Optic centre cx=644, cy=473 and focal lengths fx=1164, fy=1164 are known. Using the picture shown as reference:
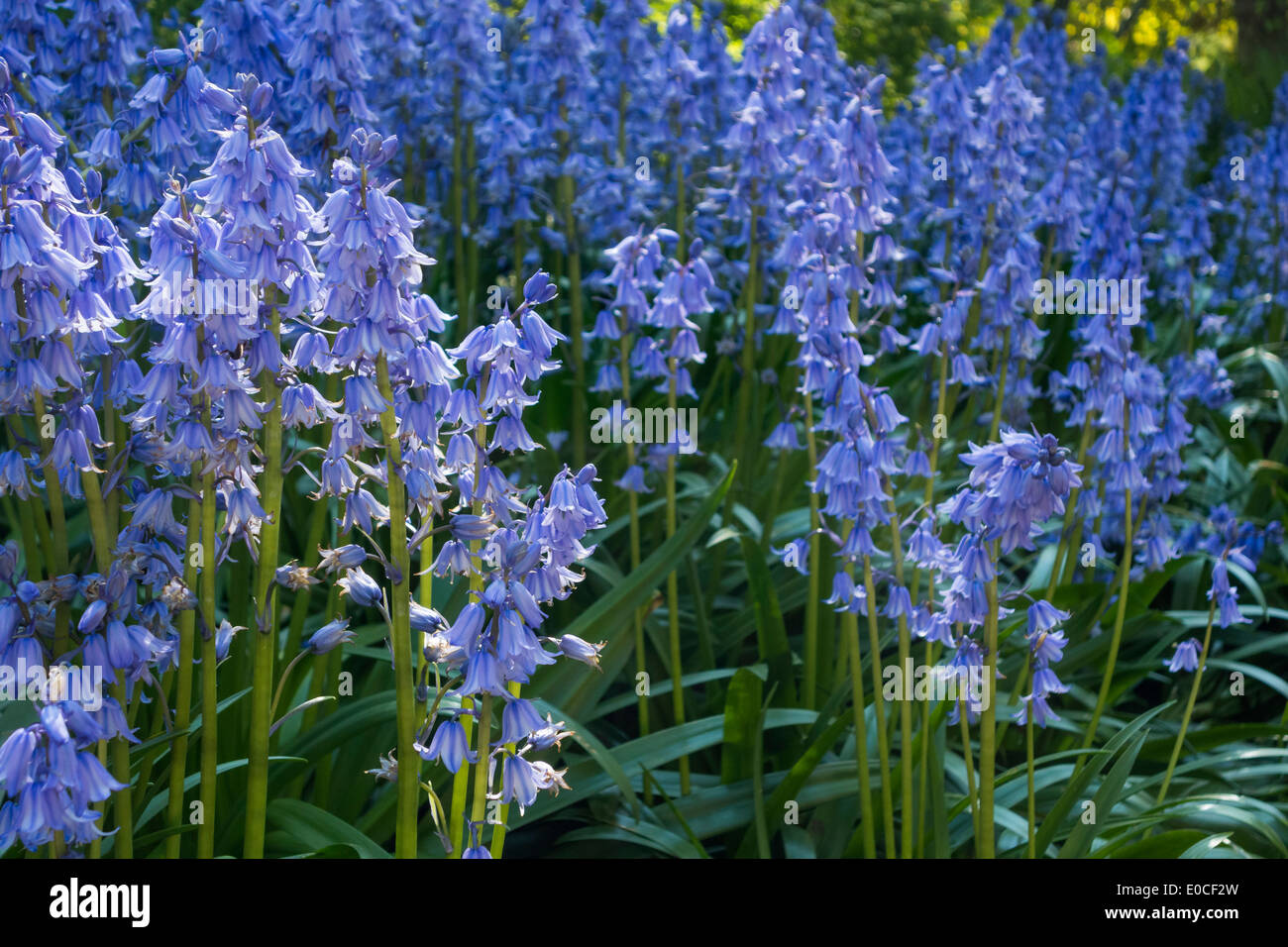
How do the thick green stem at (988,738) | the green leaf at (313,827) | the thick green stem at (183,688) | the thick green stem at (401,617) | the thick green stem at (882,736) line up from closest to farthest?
the thick green stem at (401,617) < the thick green stem at (183,688) < the thick green stem at (988,738) < the green leaf at (313,827) < the thick green stem at (882,736)

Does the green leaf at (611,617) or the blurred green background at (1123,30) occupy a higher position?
the blurred green background at (1123,30)

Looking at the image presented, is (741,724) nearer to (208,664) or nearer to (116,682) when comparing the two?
(208,664)

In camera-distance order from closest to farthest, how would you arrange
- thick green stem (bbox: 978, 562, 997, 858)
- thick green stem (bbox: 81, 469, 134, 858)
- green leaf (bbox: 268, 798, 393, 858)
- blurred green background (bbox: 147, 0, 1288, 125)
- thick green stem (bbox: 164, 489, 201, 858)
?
thick green stem (bbox: 81, 469, 134, 858) < thick green stem (bbox: 164, 489, 201, 858) < thick green stem (bbox: 978, 562, 997, 858) < green leaf (bbox: 268, 798, 393, 858) < blurred green background (bbox: 147, 0, 1288, 125)

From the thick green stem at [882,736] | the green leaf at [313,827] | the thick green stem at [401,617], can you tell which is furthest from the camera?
the thick green stem at [882,736]

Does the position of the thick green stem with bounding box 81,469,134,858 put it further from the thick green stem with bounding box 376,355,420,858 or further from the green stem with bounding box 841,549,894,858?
the green stem with bounding box 841,549,894,858

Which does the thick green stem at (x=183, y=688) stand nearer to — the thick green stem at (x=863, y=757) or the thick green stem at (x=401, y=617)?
the thick green stem at (x=401, y=617)

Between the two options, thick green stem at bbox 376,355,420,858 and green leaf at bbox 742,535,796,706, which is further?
green leaf at bbox 742,535,796,706

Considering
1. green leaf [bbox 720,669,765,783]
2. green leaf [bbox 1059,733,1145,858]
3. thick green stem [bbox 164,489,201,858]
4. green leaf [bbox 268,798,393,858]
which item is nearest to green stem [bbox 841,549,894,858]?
green leaf [bbox 720,669,765,783]

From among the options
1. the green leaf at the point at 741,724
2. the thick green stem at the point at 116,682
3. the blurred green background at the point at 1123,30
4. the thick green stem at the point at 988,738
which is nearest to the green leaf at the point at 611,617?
the green leaf at the point at 741,724

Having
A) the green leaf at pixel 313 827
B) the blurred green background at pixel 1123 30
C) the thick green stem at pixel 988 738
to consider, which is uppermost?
the blurred green background at pixel 1123 30

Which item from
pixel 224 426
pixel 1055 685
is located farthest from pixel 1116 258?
pixel 224 426

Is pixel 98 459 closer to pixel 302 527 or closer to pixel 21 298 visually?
pixel 21 298
